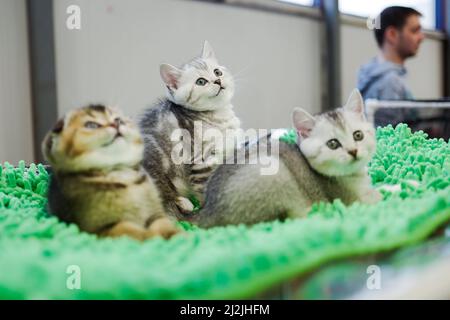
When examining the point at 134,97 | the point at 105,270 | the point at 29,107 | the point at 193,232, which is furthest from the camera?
the point at 29,107

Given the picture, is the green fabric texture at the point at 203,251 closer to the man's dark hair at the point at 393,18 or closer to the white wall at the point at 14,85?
the white wall at the point at 14,85

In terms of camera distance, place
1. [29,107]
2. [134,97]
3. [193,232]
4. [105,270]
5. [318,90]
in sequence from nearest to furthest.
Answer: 1. [105,270]
2. [193,232]
3. [134,97]
4. [29,107]
5. [318,90]

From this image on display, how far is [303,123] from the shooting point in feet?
1.63

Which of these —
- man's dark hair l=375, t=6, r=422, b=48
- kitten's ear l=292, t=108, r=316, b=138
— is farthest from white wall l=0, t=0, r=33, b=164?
man's dark hair l=375, t=6, r=422, b=48

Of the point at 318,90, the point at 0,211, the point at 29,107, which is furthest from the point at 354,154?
the point at 318,90

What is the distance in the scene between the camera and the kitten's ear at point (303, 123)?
496 millimetres

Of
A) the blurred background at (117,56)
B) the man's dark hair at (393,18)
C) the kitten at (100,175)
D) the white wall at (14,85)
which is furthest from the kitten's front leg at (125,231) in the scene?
the man's dark hair at (393,18)

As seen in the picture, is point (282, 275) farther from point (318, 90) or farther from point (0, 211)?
point (318, 90)

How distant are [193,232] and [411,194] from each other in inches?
8.0

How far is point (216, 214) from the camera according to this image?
0.48 metres

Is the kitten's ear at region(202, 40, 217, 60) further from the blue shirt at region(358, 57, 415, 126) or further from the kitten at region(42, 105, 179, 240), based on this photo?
the blue shirt at region(358, 57, 415, 126)

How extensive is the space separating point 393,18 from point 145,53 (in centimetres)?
89

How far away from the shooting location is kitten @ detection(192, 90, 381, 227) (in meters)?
0.48
